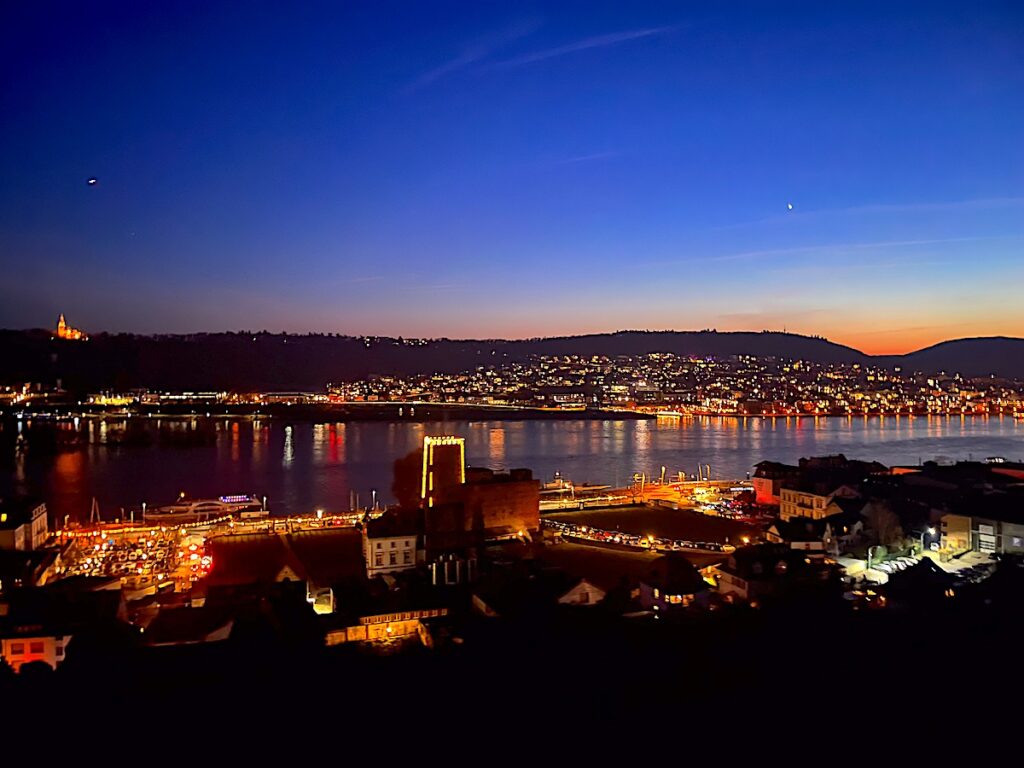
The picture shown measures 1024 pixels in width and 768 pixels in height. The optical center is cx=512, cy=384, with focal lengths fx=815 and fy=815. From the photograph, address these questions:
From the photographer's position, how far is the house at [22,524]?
5.75 m

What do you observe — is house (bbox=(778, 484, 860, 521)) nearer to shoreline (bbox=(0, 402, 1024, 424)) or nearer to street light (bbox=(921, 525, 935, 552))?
street light (bbox=(921, 525, 935, 552))

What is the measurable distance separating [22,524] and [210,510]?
3037 millimetres

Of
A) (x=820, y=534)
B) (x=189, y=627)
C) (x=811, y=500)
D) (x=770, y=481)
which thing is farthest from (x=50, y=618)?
(x=770, y=481)

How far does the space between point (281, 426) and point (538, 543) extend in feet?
61.9

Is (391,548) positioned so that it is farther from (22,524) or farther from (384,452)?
(384,452)

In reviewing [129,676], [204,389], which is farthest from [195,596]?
[204,389]

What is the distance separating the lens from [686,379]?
4347cm

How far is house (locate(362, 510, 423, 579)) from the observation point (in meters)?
4.97

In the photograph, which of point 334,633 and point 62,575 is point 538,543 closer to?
point 334,633

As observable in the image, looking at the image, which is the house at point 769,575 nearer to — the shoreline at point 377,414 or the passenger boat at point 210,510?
the passenger boat at point 210,510

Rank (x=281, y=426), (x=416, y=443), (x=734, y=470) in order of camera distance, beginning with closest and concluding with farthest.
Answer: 1. (x=734, y=470)
2. (x=416, y=443)
3. (x=281, y=426)

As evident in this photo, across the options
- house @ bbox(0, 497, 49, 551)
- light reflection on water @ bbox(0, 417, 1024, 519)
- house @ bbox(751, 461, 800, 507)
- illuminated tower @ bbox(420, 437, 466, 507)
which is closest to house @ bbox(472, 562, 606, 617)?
illuminated tower @ bbox(420, 437, 466, 507)

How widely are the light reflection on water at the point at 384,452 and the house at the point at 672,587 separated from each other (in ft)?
18.6

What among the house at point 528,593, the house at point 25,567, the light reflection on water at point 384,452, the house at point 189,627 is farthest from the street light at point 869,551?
the light reflection on water at point 384,452
